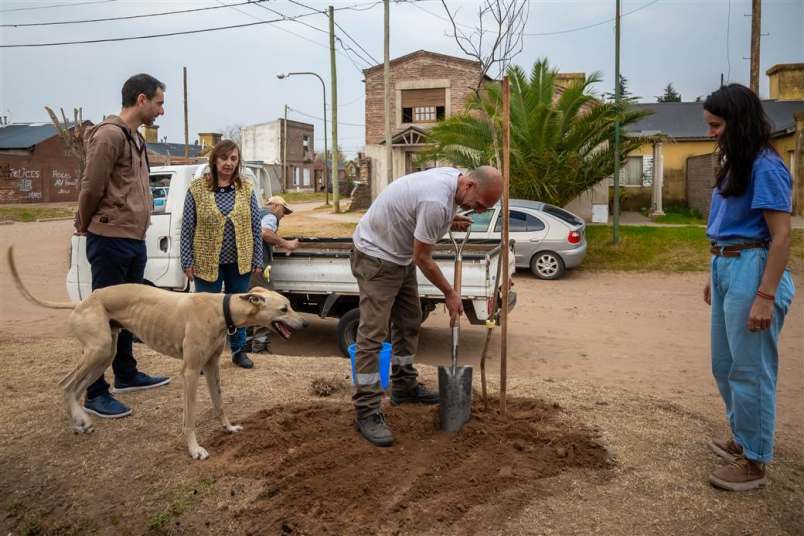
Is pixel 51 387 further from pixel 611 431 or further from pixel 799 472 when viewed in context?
pixel 799 472

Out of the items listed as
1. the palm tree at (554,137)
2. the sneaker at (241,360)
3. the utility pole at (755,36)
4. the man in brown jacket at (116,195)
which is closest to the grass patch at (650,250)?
the palm tree at (554,137)

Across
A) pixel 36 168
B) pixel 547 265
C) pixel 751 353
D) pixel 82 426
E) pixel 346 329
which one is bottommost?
pixel 82 426

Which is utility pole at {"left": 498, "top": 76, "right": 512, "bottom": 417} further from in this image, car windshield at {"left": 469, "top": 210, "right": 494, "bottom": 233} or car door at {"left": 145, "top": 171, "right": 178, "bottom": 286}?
car windshield at {"left": 469, "top": 210, "right": 494, "bottom": 233}

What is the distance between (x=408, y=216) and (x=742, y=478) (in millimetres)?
2407

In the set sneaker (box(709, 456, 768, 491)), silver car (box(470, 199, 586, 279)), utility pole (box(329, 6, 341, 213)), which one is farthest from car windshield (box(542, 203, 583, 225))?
utility pole (box(329, 6, 341, 213))

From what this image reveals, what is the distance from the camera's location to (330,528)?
332cm

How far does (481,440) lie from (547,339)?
Result: 4273mm

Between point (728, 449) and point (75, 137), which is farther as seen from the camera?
point (75, 137)

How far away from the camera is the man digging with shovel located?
4.10 metres

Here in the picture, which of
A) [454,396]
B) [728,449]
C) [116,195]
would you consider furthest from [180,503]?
[728,449]

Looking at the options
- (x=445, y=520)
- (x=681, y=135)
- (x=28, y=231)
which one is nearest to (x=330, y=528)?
(x=445, y=520)

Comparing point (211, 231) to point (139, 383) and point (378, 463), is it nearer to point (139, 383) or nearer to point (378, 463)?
point (139, 383)

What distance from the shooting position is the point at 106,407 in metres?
4.79

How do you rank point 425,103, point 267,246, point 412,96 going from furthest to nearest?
point 412,96, point 425,103, point 267,246
